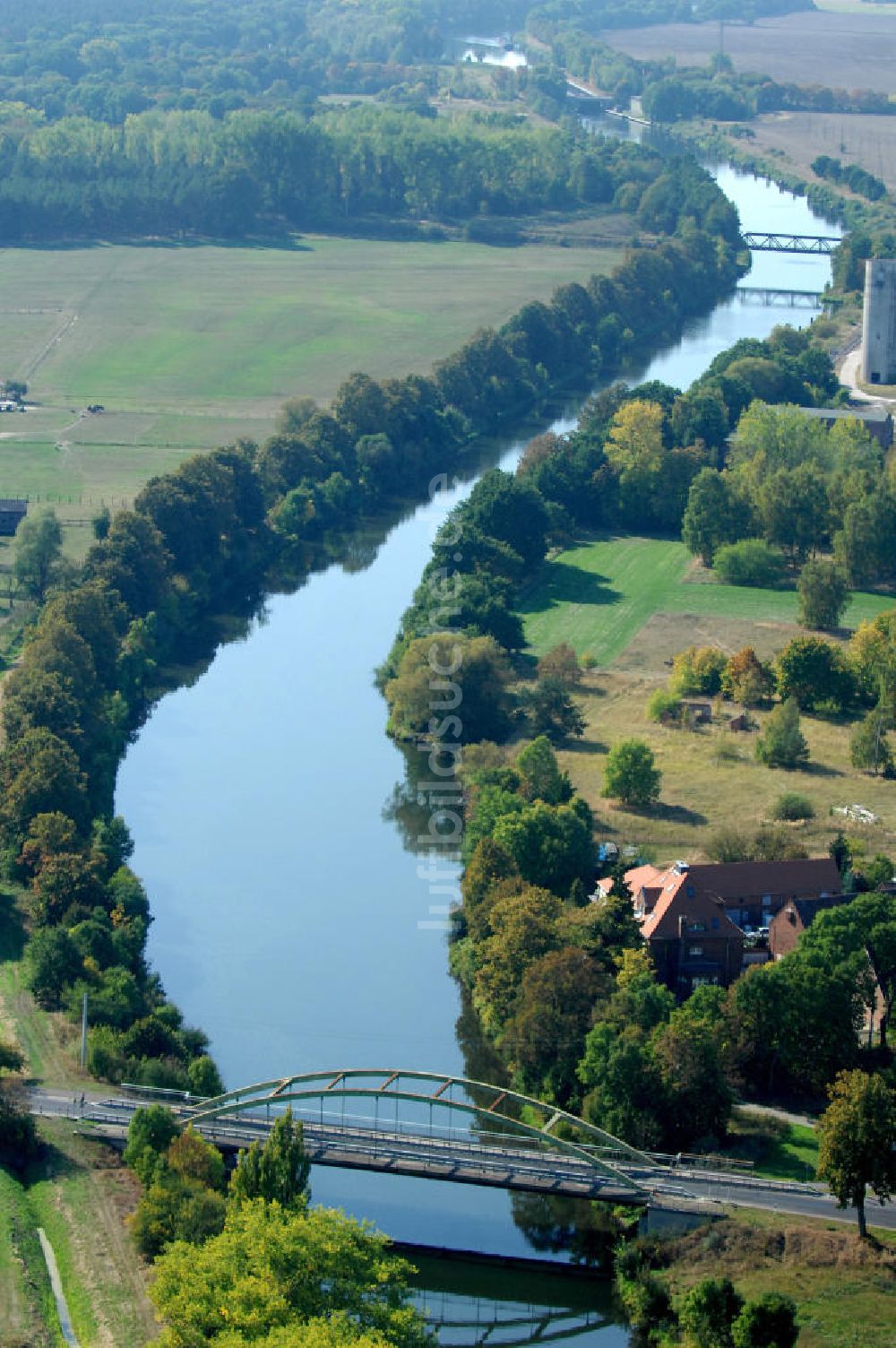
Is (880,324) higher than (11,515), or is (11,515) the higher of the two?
(880,324)

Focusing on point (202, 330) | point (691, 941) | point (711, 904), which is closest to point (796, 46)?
point (202, 330)

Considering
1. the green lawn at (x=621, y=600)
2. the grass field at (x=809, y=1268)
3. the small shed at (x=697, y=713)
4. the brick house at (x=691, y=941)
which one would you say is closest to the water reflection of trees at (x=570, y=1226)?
the grass field at (x=809, y=1268)

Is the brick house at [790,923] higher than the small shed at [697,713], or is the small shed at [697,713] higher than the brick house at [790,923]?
the small shed at [697,713]

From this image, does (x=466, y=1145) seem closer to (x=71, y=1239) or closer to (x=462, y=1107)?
(x=462, y=1107)

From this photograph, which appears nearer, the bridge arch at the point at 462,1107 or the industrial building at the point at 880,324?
the bridge arch at the point at 462,1107

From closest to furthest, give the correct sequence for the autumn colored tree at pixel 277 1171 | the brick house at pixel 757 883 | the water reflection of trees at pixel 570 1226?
the autumn colored tree at pixel 277 1171 → the water reflection of trees at pixel 570 1226 → the brick house at pixel 757 883

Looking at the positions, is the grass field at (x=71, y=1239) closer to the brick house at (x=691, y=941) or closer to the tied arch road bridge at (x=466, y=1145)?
the tied arch road bridge at (x=466, y=1145)

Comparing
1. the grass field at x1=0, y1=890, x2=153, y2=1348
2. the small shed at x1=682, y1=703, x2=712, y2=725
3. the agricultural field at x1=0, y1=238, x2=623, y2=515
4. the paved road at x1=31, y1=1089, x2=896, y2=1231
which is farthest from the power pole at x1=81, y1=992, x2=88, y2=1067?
the agricultural field at x1=0, y1=238, x2=623, y2=515
